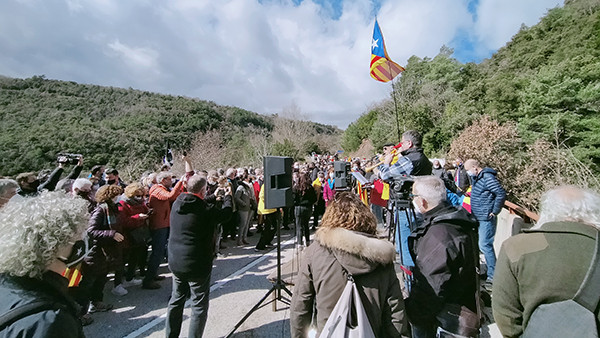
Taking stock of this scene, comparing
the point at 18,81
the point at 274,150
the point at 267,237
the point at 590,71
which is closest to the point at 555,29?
the point at 590,71

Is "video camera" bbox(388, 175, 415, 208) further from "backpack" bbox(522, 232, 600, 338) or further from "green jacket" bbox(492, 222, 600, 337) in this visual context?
"backpack" bbox(522, 232, 600, 338)

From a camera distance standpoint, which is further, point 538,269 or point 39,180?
point 39,180

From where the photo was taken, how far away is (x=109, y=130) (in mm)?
25719

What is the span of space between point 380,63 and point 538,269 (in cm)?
863

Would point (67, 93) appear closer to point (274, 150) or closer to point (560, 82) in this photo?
point (274, 150)

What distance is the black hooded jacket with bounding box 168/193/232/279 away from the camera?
276 centimetres

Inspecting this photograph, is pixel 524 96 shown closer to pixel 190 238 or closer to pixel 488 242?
pixel 488 242

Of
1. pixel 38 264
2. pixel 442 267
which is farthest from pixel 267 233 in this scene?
pixel 38 264

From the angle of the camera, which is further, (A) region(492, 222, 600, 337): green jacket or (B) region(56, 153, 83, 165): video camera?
(B) region(56, 153, 83, 165): video camera

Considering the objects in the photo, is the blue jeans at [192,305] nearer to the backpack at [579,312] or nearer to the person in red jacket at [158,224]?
the person in red jacket at [158,224]

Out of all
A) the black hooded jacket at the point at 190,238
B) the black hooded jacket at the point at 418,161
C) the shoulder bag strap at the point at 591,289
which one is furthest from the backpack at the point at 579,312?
the black hooded jacket at the point at 190,238

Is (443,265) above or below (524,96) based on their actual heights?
below

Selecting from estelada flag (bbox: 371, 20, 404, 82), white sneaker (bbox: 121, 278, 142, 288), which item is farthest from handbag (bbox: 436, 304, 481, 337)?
estelada flag (bbox: 371, 20, 404, 82)

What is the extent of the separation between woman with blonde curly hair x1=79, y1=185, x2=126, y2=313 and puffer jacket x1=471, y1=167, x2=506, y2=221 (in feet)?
18.7
